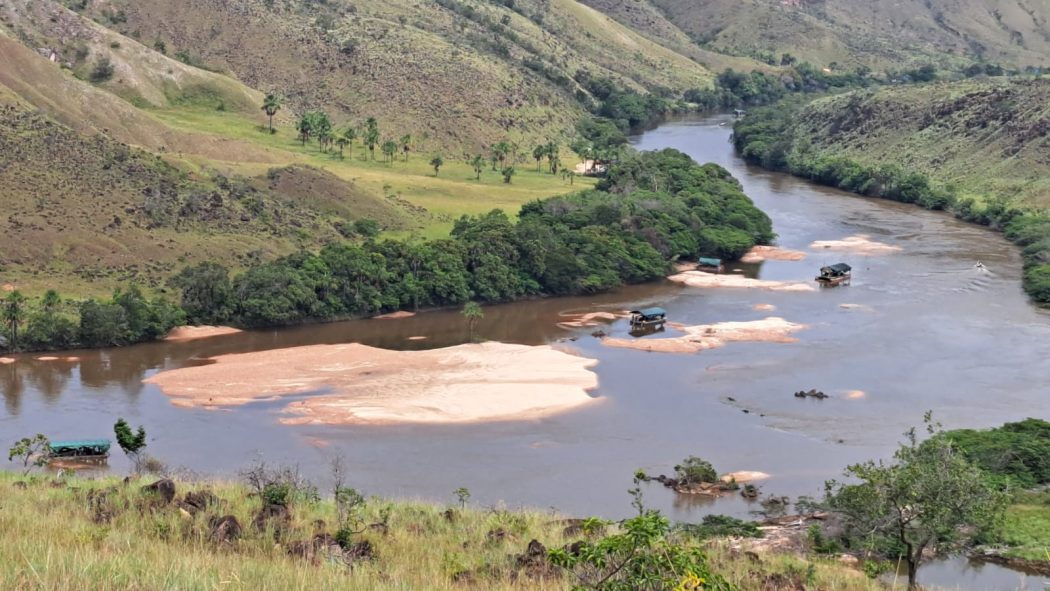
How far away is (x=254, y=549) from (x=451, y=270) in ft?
226

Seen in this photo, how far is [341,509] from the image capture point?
35.9 m

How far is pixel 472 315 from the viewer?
90750mm

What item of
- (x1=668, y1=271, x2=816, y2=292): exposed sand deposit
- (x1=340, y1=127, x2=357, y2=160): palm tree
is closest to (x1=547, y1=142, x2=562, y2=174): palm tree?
(x1=340, y1=127, x2=357, y2=160): palm tree

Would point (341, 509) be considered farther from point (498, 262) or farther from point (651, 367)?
point (498, 262)

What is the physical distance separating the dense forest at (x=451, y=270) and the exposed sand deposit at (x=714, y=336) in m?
14.3

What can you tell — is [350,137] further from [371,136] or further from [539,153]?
[539,153]

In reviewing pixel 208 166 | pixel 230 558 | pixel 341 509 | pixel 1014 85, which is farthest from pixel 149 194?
pixel 1014 85

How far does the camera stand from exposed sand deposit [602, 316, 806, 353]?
3351 inches

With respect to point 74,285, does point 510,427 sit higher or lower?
lower

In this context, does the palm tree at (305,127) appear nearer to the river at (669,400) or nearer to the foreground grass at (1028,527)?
the river at (669,400)

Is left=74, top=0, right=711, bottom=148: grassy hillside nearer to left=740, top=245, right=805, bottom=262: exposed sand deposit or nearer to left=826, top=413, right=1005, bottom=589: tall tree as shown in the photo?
left=740, top=245, right=805, bottom=262: exposed sand deposit

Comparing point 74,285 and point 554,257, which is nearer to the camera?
point 74,285

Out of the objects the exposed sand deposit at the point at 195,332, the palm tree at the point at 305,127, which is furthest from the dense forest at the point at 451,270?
the palm tree at the point at 305,127

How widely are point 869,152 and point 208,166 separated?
283 feet
